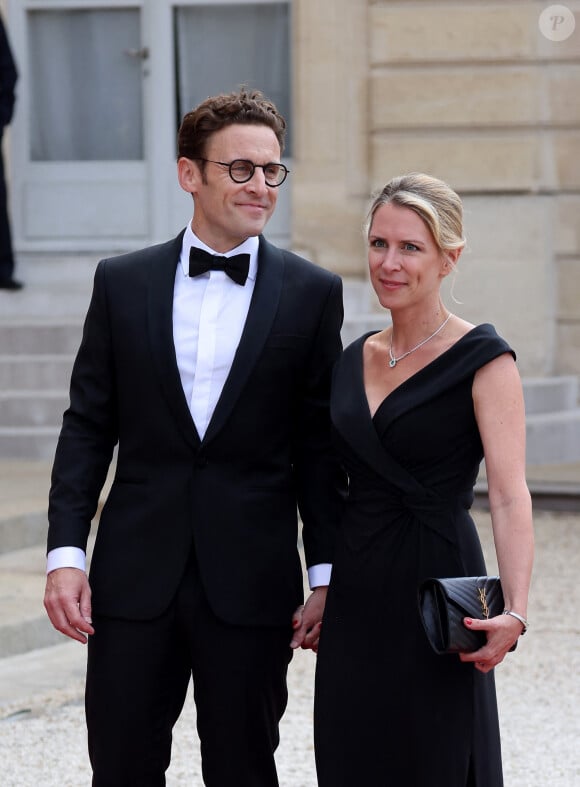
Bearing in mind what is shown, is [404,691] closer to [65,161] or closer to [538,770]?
[538,770]

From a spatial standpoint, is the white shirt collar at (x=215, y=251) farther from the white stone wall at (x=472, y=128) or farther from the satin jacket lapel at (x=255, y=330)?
the white stone wall at (x=472, y=128)

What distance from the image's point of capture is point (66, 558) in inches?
124

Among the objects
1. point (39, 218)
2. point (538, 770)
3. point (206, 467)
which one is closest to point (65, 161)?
point (39, 218)

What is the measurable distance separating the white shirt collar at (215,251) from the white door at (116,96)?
7634mm

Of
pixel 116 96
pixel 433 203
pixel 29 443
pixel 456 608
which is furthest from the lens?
pixel 116 96

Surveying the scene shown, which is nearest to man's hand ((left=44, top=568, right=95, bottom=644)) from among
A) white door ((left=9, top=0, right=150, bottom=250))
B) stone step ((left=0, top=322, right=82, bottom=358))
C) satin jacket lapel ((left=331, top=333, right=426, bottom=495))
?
satin jacket lapel ((left=331, top=333, right=426, bottom=495))

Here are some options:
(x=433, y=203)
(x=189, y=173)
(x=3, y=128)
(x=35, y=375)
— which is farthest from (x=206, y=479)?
(x=3, y=128)

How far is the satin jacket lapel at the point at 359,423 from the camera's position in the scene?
9.57 feet

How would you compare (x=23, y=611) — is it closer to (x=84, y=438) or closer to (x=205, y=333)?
(x=84, y=438)

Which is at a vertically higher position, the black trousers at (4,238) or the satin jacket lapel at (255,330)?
the satin jacket lapel at (255,330)

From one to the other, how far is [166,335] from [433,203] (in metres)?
0.64

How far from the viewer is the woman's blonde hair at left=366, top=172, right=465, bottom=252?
288 cm

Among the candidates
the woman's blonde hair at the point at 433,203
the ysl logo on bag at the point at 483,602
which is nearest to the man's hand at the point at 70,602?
the ysl logo on bag at the point at 483,602

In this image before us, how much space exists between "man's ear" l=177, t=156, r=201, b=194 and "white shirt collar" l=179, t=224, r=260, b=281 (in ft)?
0.36
